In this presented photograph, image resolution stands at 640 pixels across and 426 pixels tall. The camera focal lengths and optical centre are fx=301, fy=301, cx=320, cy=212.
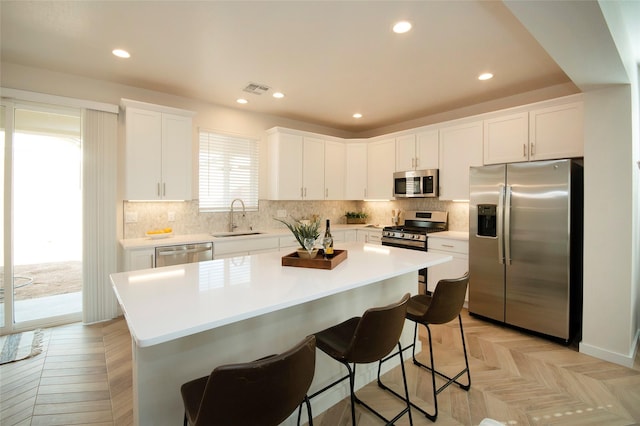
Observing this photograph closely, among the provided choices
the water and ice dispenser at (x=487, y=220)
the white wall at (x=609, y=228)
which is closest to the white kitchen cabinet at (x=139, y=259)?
the water and ice dispenser at (x=487, y=220)

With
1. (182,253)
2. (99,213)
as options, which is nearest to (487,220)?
(182,253)

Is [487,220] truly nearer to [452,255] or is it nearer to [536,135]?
[452,255]

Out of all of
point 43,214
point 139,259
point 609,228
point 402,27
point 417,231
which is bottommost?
point 139,259

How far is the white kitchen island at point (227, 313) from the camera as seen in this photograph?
121 cm

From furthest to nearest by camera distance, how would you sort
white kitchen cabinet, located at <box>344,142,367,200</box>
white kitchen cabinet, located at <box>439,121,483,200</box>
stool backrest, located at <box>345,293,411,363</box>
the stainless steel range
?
white kitchen cabinet, located at <box>344,142,367,200</box> → the stainless steel range → white kitchen cabinet, located at <box>439,121,483,200</box> → stool backrest, located at <box>345,293,411,363</box>

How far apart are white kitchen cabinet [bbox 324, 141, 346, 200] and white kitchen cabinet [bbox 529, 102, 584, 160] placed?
275 cm

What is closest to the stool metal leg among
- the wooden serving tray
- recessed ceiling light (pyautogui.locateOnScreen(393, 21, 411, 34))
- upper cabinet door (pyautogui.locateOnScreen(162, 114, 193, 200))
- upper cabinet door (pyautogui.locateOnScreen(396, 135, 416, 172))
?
the wooden serving tray

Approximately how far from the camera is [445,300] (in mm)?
1913

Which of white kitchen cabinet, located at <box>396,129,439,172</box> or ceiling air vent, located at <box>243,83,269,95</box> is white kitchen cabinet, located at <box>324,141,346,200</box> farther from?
ceiling air vent, located at <box>243,83,269,95</box>

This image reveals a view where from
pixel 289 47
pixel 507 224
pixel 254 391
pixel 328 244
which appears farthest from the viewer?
pixel 507 224

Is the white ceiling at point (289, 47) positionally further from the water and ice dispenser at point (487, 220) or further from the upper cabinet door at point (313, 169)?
the water and ice dispenser at point (487, 220)

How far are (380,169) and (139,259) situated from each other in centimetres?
368

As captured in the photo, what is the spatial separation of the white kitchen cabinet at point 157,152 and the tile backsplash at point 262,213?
1.01 feet

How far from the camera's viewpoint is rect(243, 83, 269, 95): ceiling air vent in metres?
3.48
